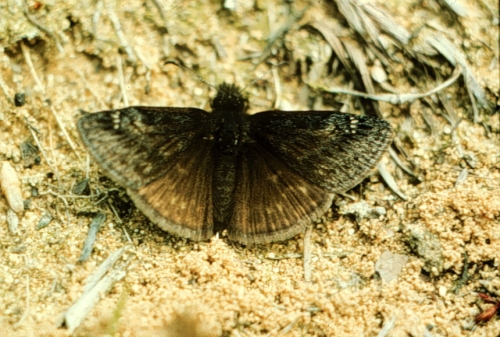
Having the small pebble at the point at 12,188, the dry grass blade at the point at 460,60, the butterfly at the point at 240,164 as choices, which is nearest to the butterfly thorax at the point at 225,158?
the butterfly at the point at 240,164

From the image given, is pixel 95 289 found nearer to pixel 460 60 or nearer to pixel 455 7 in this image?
pixel 460 60

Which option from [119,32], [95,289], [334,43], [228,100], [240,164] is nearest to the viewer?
[95,289]

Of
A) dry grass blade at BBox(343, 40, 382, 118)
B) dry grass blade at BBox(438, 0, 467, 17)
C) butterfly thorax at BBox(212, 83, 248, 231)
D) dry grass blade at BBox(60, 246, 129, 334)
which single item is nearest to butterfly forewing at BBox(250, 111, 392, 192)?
butterfly thorax at BBox(212, 83, 248, 231)

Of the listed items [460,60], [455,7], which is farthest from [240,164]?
[455,7]

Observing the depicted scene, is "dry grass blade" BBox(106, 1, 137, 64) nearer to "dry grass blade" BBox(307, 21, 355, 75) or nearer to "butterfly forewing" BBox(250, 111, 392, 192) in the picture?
"butterfly forewing" BBox(250, 111, 392, 192)

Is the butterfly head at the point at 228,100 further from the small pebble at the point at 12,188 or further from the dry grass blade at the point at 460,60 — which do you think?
the dry grass blade at the point at 460,60

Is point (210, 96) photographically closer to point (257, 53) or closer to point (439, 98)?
point (257, 53)
